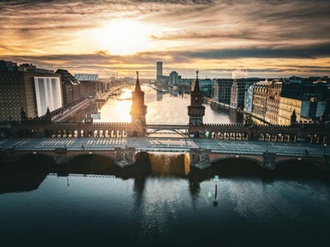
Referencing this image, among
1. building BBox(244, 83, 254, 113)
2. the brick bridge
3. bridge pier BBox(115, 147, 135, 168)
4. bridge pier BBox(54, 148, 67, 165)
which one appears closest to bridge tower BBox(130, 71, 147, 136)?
the brick bridge

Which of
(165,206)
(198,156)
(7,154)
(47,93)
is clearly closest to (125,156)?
(198,156)

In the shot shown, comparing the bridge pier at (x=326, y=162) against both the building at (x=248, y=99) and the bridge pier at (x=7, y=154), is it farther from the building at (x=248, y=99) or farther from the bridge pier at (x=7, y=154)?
the building at (x=248, y=99)

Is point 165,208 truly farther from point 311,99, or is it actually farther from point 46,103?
point 46,103

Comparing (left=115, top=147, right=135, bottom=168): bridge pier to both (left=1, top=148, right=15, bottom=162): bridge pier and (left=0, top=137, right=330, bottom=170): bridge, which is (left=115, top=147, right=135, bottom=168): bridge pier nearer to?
(left=0, top=137, right=330, bottom=170): bridge

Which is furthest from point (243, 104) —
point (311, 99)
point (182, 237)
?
point (182, 237)

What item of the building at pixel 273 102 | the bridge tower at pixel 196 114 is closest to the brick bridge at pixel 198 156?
the bridge tower at pixel 196 114

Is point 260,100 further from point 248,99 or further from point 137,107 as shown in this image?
point 137,107
